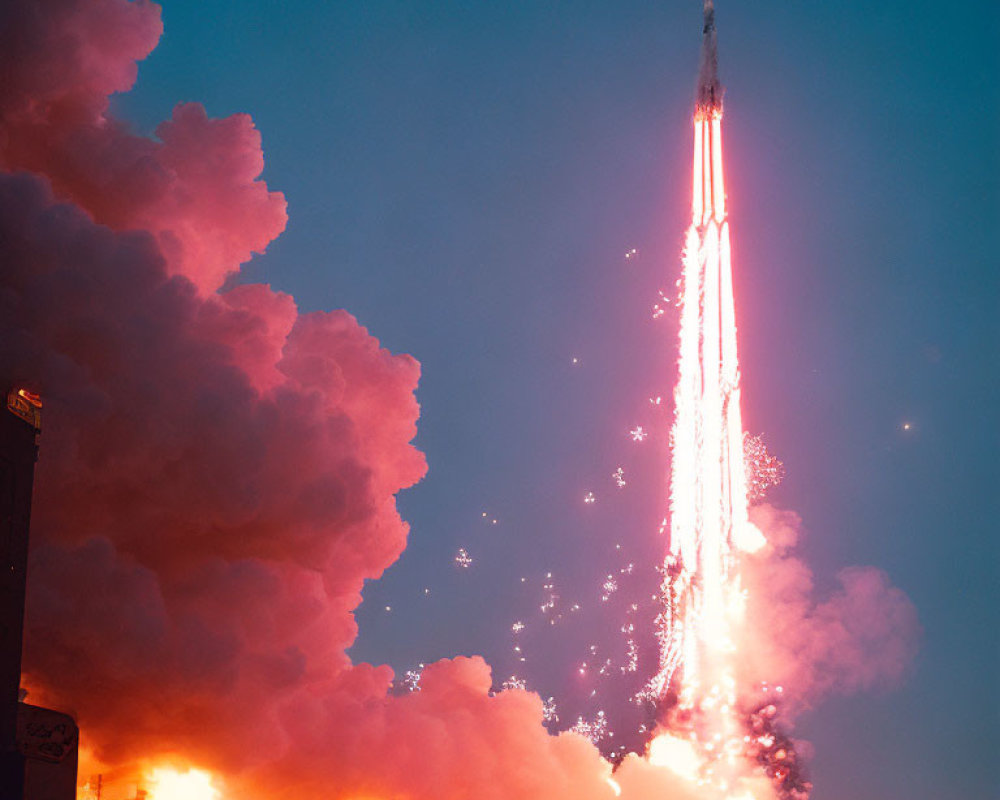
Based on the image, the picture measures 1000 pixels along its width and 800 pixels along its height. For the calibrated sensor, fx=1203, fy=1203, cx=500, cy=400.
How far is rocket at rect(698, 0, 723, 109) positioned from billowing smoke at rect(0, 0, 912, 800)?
12.1 metres

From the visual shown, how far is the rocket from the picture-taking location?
3488cm

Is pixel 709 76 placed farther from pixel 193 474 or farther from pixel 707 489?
pixel 193 474

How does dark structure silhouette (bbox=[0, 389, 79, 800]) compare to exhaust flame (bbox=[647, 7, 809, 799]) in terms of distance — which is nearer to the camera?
dark structure silhouette (bbox=[0, 389, 79, 800])

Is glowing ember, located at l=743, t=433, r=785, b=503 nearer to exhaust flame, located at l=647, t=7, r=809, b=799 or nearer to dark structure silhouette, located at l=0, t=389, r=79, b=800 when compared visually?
exhaust flame, located at l=647, t=7, r=809, b=799

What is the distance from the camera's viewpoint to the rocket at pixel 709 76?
114ft

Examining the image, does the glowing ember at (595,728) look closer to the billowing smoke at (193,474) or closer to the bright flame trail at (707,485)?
the bright flame trail at (707,485)

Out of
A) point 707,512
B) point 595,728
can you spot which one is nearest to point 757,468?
point 707,512

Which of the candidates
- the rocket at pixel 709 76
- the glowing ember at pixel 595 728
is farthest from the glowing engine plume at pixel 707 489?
the glowing ember at pixel 595 728

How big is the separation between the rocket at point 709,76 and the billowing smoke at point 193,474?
475 inches

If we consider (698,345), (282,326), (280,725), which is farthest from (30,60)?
(698,345)

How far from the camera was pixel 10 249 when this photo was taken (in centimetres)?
2630

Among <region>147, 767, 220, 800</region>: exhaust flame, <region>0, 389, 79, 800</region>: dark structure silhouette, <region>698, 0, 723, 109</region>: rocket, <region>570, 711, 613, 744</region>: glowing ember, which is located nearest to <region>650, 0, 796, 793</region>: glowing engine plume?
<region>698, 0, 723, 109</region>: rocket

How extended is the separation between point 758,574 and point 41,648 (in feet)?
73.8

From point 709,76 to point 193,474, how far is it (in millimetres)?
18563
